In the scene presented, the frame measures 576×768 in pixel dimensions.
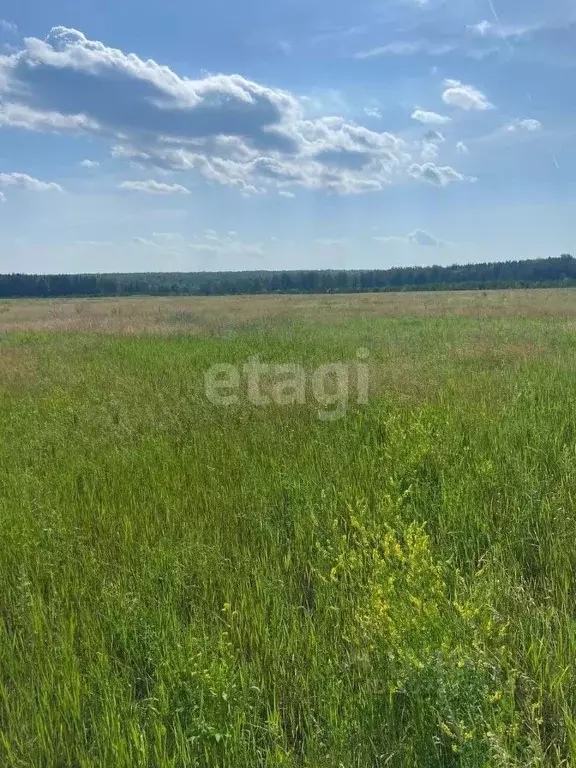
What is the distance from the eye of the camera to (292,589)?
9.18ft

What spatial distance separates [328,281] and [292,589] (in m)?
130

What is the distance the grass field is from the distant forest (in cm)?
10059

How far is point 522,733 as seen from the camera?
1.88 m

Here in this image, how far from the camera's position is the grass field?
1.88 m

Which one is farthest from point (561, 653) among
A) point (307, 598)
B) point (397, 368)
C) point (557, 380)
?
point (397, 368)

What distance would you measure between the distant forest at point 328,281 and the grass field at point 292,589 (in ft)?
330

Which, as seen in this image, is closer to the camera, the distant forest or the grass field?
the grass field

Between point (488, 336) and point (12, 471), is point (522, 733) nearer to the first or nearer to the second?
point (12, 471)

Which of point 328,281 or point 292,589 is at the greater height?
point 328,281

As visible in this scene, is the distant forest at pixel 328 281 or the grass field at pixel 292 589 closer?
the grass field at pixel 292 589

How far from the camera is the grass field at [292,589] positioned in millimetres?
1876

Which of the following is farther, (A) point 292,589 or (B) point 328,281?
(B) point 328,281

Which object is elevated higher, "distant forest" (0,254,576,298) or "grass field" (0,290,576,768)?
"distant forest" (0,254,576,298)

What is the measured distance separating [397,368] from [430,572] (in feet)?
22.3
